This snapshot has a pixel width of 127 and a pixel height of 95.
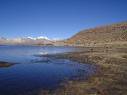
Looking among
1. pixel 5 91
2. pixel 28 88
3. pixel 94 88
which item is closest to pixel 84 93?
pixel 94 88

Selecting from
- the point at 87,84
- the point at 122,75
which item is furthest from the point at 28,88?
the point at 122,75

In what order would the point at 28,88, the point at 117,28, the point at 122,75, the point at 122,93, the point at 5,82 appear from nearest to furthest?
the point at 122,93, the point at 28,88, the point at 5,82, the point at 122,75, the point at 117,28

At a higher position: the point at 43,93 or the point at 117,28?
the point at 117,28

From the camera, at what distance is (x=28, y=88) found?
21188 millimetres

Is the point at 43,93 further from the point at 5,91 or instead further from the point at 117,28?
the point at 117,28

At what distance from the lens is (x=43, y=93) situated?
19047 mm

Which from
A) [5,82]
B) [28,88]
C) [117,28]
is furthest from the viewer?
[117,28]

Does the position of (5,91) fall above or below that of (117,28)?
below

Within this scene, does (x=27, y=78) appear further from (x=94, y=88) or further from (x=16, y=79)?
(x=94, y=88)

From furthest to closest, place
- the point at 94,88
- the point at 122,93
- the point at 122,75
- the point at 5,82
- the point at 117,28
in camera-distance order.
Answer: the point at 117,28
the point at 122,75
the point at 5,82
the point at 94,88
the point at 122,93

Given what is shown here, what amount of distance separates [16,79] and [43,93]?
25.5 ft

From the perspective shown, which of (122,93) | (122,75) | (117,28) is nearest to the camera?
(122,93)

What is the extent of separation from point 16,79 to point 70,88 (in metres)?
8.49

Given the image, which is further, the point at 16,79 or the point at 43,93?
the point at 16,79
